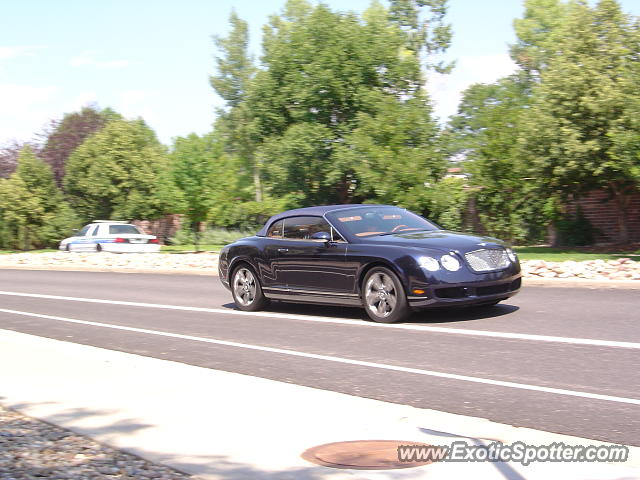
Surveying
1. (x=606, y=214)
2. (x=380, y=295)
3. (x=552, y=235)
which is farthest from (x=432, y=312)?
(x=552, y=235)

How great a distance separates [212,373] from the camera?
7797mm

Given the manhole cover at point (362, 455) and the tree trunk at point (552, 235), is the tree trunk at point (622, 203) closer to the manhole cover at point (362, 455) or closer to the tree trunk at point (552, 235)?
the tree trunk at point (552, 235)

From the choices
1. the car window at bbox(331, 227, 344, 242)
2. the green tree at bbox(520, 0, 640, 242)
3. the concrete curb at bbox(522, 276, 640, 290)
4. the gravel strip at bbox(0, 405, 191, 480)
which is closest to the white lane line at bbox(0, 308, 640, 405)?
the car window at bbox(331, 227, 344, 242)

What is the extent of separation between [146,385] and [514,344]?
13.0ft

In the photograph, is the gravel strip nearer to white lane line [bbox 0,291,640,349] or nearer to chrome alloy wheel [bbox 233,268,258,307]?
white lane line [bbox 0,291,640,349]

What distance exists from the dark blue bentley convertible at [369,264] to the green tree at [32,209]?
40.2 metres

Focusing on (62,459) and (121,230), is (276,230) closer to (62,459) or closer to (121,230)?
(62,459)

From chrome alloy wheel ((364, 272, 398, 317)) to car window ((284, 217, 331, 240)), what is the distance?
127 centimetres

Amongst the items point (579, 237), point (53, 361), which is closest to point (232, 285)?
point (53, 361)

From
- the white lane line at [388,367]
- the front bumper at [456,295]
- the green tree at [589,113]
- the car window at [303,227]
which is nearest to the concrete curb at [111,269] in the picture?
the car window at [303,227]

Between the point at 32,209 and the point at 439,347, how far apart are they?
45779mm

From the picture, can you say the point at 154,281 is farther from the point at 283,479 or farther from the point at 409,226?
the point at 283,479

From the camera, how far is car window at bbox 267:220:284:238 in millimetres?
12789

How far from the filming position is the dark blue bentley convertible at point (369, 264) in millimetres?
10445
